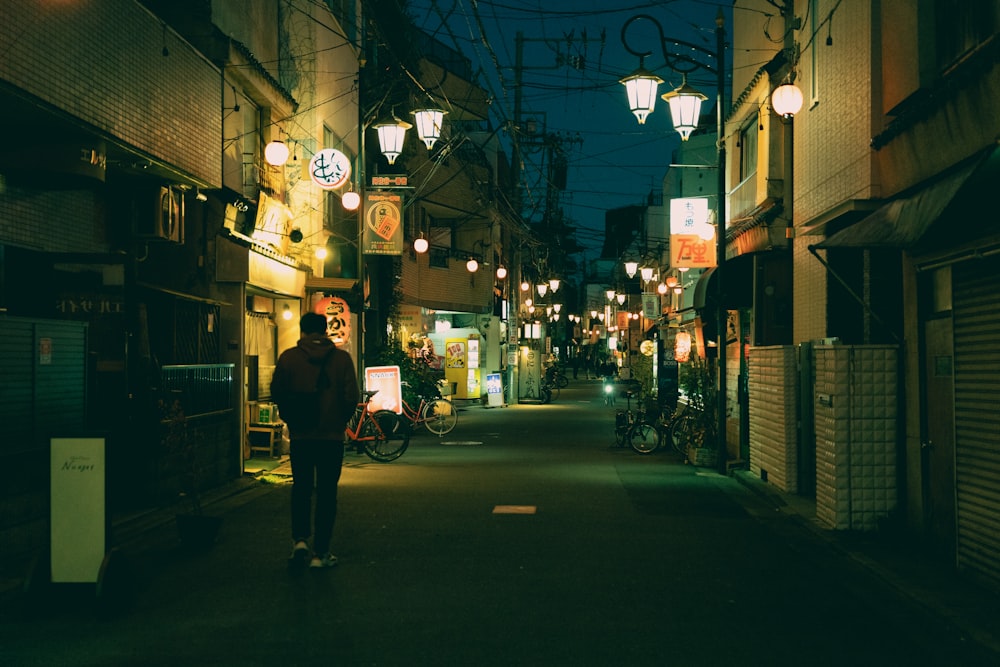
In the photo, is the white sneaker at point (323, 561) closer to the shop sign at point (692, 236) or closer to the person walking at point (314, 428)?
the person walking at point (314, 428)

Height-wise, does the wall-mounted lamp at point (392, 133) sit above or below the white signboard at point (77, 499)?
above

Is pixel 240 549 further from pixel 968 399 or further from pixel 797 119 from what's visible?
pixel 797 119

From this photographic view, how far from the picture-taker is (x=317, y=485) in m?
8.96

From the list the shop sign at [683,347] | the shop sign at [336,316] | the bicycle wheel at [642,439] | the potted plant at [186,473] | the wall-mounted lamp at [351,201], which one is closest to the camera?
the potted plant at [186,473]

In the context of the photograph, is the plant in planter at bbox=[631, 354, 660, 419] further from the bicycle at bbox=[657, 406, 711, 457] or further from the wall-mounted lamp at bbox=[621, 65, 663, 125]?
the wall-mounted lamp at bbox=[621, 65, 663, 125]

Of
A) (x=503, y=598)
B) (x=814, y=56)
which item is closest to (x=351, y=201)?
(x=814, y=56)

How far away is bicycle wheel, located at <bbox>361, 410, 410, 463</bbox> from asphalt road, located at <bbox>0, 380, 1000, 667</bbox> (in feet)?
18.4

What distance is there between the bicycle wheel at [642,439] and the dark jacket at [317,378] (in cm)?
1347

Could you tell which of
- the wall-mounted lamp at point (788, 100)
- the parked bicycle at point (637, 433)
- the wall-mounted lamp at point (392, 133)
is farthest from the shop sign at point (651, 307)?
the wall-mounted lamp at point (788, 100)

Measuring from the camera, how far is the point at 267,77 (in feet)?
60.6

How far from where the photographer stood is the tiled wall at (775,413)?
1485 centimetres

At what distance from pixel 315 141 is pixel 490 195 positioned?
912 inches

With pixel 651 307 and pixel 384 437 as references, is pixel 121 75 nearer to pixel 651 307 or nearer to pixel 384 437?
pixel 384 437

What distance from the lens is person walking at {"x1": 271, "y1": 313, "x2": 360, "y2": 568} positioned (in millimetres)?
9000
